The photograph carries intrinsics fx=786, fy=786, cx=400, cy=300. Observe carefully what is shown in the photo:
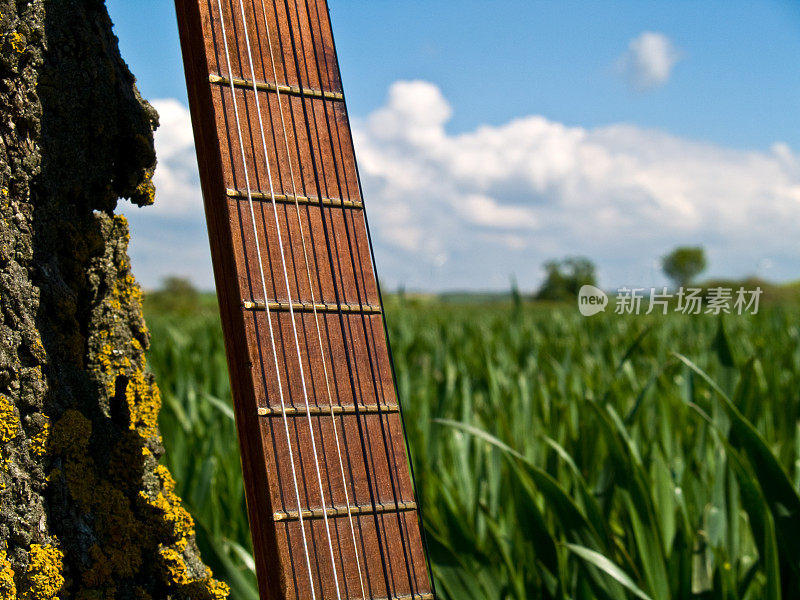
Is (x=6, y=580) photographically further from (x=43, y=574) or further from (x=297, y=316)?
(x=297, y=316)

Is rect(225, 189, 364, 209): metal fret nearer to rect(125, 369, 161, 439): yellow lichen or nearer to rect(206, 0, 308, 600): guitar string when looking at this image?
rect(206, 0, 308, 600): guitar string

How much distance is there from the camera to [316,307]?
34.4 inches

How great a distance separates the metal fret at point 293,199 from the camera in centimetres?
84

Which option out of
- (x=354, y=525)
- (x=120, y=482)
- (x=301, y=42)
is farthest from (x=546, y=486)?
(x=301, y=42)

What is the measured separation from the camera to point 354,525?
2.79 feet

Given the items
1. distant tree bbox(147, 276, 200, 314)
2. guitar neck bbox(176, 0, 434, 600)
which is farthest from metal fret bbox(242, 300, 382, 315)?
distant tree bbox(147, 276, 200, 314)

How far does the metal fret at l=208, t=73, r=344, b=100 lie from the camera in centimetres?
87

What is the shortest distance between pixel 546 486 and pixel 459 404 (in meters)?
1.95

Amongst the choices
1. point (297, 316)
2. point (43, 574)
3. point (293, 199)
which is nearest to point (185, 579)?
point (43, 574)

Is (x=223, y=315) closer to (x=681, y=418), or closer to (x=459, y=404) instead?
(x=681, y=418)

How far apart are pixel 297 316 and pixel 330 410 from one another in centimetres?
11

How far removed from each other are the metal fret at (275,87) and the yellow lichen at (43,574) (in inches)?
21.8

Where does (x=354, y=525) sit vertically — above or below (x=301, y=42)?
below
